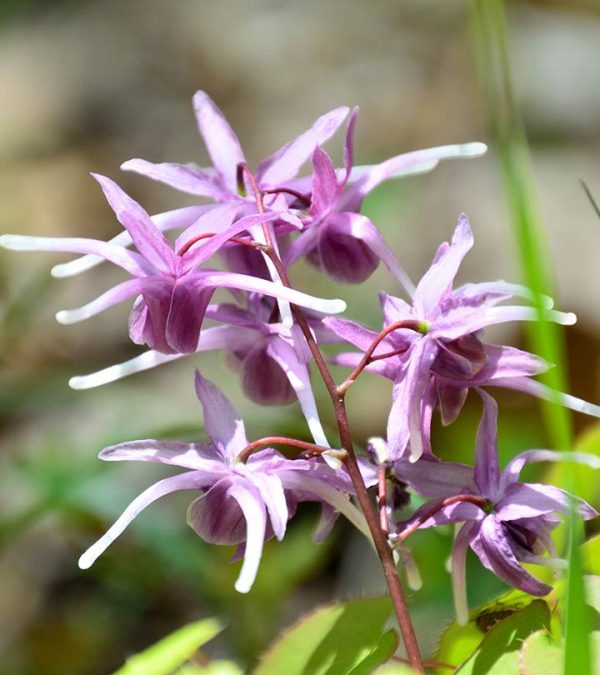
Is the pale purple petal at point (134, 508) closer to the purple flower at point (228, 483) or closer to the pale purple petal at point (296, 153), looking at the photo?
the purple flower at point (228, 483)

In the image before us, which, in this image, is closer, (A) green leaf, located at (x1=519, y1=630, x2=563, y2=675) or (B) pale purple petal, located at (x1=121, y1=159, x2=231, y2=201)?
(A) green leaf, located at (x1=519, y1=630, x2=563, y2=675)

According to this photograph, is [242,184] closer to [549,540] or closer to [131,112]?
[549,540]

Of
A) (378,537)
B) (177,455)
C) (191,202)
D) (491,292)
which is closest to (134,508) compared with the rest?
(177,455)

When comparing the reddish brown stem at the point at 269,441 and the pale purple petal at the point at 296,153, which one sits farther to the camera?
the pale purple petal at the point at 296,153

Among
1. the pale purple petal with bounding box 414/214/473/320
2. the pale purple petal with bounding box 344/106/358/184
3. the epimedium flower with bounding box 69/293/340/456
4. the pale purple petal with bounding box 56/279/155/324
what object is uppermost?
the pale purple petal with bounding box 344/106/358/184

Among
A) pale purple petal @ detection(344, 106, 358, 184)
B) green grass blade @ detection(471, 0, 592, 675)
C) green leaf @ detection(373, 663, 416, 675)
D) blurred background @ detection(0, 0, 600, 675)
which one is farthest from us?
blurred background @ detection(0, 0, 600, 675)

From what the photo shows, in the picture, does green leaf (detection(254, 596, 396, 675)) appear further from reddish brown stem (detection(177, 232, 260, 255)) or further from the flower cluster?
reddish brown stem (detection(177, 232, 260, 255))

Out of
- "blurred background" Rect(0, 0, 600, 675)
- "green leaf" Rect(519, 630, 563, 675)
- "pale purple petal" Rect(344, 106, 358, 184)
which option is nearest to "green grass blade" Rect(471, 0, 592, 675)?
"green leaf" Rect(519, 630, 563, 675)

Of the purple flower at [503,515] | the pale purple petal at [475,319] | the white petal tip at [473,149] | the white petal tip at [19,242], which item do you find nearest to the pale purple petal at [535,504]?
the purple flower at [503,515]
